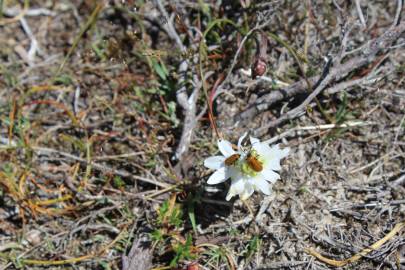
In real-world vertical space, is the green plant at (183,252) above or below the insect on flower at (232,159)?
below

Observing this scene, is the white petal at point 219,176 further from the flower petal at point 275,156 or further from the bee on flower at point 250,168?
the flower petal at point 275,156

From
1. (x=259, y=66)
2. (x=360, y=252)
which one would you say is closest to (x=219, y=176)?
(x=259, y=66)

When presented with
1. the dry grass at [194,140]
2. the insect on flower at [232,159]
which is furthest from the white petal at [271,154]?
the dry grass at [194,140]

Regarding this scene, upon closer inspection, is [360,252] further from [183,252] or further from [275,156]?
[183,252]

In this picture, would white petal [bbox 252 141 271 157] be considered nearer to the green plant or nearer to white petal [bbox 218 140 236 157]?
white petal [bbox 218 140 236 157]

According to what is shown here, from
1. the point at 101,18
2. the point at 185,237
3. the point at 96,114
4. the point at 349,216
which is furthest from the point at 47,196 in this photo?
the point at 349,216

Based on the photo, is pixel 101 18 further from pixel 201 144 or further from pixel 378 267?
pixel 378 267

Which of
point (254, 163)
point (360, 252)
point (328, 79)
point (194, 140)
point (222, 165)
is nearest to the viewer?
point (254, 163)

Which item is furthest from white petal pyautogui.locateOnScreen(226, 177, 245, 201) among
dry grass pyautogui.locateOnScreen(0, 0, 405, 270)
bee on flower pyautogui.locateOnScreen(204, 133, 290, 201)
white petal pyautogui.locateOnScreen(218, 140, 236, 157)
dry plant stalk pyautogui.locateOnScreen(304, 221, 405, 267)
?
dry plant stalk pyautogui.locateOnScreen(304, 221, 405, 267)
